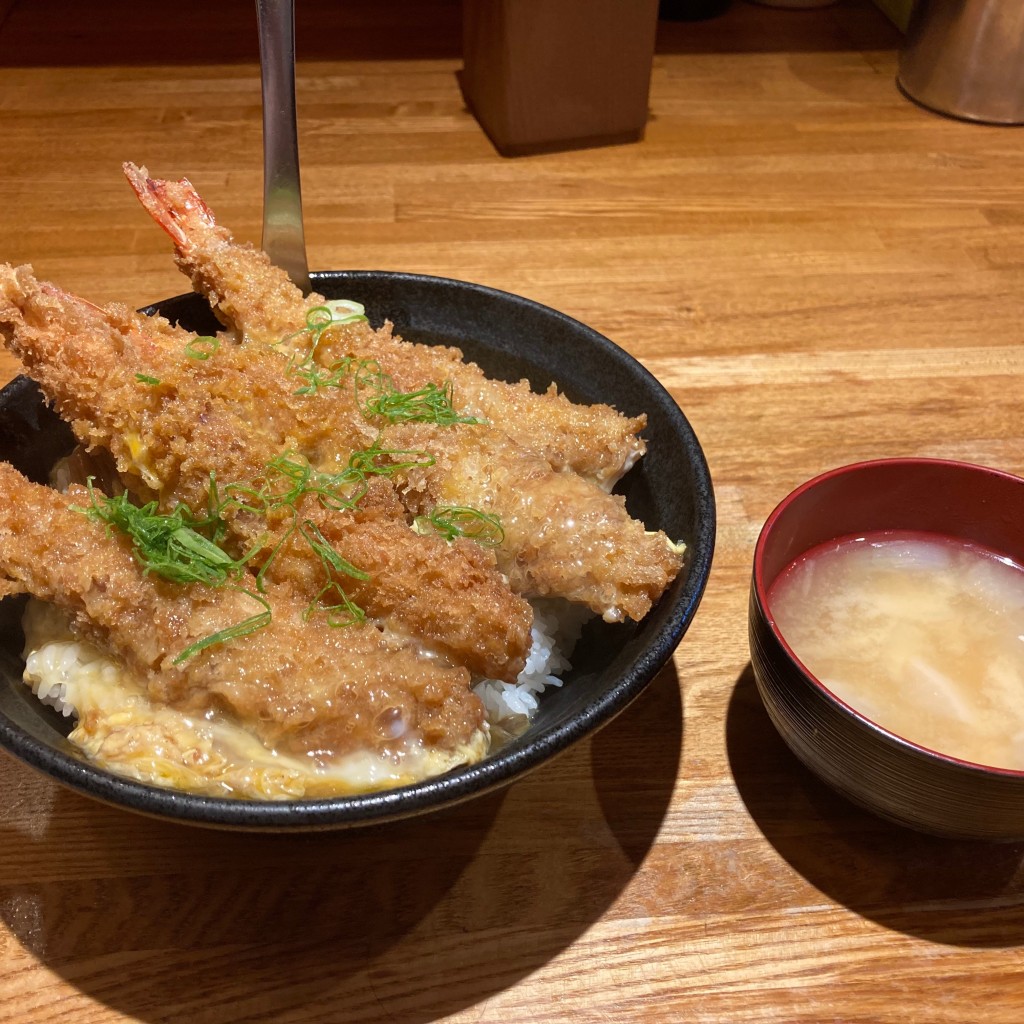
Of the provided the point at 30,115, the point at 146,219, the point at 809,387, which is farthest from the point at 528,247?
the point at 30,115

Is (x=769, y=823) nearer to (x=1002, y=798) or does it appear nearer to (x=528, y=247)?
(x=1002, y=798)

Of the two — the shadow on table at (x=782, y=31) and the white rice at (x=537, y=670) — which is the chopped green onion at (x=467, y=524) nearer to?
the white rice at (x=537, y=670)

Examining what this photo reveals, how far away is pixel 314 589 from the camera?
1.28m

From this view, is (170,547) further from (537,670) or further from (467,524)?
(537,670)

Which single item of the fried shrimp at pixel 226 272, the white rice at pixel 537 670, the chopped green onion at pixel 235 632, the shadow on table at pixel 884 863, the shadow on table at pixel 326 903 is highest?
the fried shrimp at pixel 226 272

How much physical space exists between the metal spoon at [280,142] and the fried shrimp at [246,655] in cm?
75

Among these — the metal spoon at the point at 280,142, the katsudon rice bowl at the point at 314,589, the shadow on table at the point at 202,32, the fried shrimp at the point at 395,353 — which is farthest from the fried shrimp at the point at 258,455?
the shadow on table at the point at 202,32

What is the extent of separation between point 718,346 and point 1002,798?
1.45 metres

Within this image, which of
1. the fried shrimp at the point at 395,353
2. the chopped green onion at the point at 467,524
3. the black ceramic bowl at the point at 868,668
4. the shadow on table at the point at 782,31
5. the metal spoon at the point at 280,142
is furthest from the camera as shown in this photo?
the shadow on table at the point at 782,31

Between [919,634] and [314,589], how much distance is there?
0.91 m

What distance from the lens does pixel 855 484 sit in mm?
1434

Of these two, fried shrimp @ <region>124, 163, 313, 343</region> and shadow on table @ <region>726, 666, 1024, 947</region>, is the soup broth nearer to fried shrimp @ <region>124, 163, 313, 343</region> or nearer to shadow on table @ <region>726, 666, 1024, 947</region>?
shadow on table @ <region>726, 666, 1024, 947</region>

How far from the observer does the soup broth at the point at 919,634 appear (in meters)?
1.23

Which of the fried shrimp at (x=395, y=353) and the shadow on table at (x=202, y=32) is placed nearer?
the fried shrimp at (x=395, y=353)
